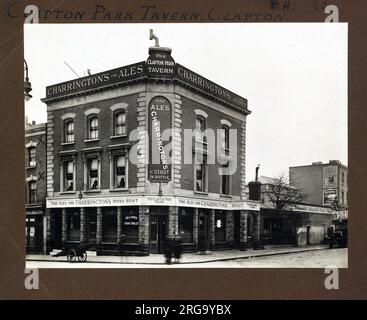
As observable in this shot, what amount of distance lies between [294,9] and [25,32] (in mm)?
5921

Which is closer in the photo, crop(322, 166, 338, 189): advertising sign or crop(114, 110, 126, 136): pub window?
crop(322, 166, 338, 189): advertising sign

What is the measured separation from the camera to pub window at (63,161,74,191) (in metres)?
11.9

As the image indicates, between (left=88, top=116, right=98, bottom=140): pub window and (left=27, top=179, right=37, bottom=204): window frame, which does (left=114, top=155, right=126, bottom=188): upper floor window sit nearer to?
(left=88, top=116, right=98, bottom=140): pub window

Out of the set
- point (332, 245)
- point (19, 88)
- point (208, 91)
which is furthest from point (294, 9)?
point (19, 88)

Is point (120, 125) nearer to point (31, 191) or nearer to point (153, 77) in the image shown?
point (153, 77)

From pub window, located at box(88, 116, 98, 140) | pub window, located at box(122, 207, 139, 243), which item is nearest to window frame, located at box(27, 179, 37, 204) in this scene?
pub window, located at box(88, 116, 98, 140)

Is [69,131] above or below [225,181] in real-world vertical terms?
above

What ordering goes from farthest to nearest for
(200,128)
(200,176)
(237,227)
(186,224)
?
(237,227), (200,128), (200,176), (186,224)

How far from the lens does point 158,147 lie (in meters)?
10.1

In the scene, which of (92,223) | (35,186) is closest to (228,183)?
(92,223)

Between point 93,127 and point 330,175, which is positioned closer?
point 330,175

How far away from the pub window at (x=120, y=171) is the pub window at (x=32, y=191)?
2137 mm

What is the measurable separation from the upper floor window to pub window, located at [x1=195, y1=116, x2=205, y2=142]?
85.2 inches

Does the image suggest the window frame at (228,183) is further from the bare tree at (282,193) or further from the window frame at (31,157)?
the window frame at (31,157)
